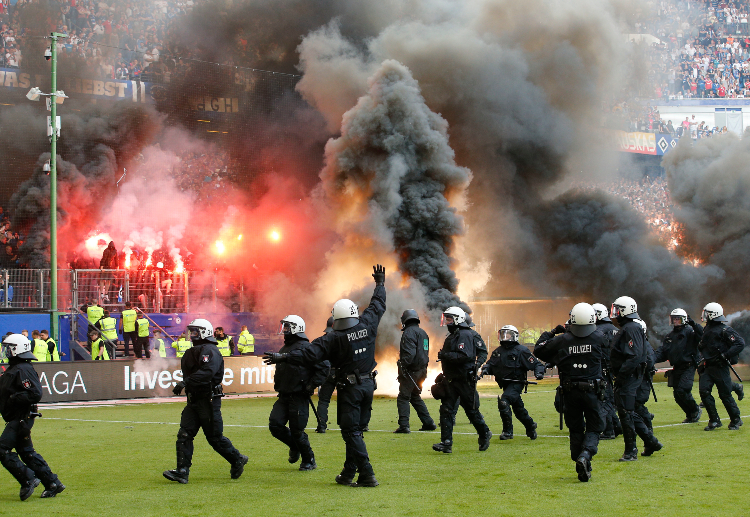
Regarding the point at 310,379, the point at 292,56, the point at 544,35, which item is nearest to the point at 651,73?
the point at 544,35

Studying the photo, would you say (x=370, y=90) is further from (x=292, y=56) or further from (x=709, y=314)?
(x=709, y=314)

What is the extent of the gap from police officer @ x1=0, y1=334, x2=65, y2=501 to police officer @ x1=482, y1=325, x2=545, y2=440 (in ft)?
19.5

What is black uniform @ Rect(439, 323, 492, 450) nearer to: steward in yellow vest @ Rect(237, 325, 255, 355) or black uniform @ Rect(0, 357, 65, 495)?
black uniform @ Rect(0, 357, 65, 495)

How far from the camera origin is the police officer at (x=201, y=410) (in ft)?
27.2

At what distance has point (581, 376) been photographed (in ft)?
26.8

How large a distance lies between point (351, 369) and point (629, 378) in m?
3.34

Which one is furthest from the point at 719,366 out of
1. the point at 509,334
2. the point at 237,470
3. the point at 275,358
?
the point at 237,470

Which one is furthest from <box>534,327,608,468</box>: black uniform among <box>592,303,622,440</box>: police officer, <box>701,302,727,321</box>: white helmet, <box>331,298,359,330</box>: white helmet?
<box>701,302,727,321</box>: white helmet

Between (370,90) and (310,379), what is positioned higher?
(370,90)

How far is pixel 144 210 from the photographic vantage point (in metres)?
36.6

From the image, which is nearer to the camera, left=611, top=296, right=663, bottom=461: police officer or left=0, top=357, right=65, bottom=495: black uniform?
left=0, top=357, right=65, bottom=495: black uniform

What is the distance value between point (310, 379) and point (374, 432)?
4261 millimetres

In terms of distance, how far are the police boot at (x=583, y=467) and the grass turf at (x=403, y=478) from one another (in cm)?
9

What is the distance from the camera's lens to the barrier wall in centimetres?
1742
